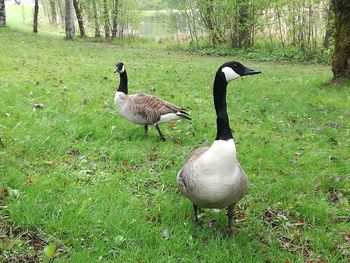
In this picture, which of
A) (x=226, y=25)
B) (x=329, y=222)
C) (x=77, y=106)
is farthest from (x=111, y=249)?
(x=226, y=25)

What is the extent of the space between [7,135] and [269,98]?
847 centimetres

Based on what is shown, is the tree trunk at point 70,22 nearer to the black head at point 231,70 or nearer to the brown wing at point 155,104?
the brown wing at point 155,104

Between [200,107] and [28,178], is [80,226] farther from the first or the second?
[200,107]

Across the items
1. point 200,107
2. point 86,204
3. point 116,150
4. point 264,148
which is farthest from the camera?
point 200,107

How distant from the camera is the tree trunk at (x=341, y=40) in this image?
1390cm

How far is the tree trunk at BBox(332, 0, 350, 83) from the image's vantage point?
13898mm

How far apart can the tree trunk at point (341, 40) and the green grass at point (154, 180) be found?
2.78 meters

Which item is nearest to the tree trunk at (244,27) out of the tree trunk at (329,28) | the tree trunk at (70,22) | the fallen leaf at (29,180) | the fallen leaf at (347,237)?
the tree trunk at (329,28)

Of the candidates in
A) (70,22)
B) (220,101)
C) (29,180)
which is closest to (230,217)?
(220,101)

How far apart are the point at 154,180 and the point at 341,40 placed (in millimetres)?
11115

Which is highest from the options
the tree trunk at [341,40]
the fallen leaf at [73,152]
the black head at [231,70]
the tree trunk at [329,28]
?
the tree trunk at [329,28]

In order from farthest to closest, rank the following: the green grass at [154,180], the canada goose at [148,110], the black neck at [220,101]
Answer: the canada goose at [148,110] → the black neck at [220,101] → the green grass at [154,180]

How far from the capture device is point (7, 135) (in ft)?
23.6

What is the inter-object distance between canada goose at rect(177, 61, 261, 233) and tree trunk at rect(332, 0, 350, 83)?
11.2m
